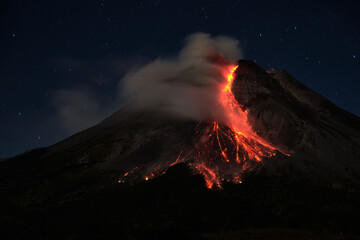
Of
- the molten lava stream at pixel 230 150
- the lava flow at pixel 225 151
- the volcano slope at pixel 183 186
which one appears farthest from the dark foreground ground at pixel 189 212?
the molten lava stream at pixel 230 150

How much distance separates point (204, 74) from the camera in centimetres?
10562

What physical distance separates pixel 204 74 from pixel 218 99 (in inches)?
860

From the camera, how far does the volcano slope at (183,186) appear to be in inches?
1180

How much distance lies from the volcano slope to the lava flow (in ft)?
2.51

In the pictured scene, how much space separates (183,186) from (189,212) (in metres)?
10.7

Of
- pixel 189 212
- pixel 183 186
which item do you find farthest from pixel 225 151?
pixel 189 212

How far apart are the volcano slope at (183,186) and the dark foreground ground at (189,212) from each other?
149 millimetres

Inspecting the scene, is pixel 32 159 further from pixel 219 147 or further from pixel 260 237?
pixel 260 237

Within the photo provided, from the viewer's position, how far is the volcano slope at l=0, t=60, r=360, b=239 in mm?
29969

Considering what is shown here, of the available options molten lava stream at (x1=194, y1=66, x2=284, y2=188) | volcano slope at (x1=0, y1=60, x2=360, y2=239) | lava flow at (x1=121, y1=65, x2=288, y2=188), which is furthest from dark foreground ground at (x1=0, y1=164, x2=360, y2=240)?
molten lava stream at (x1=194, y1=66, x2=284, y2=188)

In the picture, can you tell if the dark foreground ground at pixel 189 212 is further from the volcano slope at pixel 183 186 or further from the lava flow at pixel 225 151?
the lava flow at pixel 225 151

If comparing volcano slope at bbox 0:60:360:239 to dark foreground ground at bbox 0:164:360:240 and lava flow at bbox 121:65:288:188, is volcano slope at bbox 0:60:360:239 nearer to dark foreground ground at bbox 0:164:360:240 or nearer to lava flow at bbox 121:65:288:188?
dark foreground ground at bbox 0:164:360:240

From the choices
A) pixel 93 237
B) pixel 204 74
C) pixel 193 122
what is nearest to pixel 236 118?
pixel 193 122

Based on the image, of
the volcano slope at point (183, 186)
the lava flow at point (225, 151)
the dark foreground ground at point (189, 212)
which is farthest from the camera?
the lava flow at point (225, 151)
